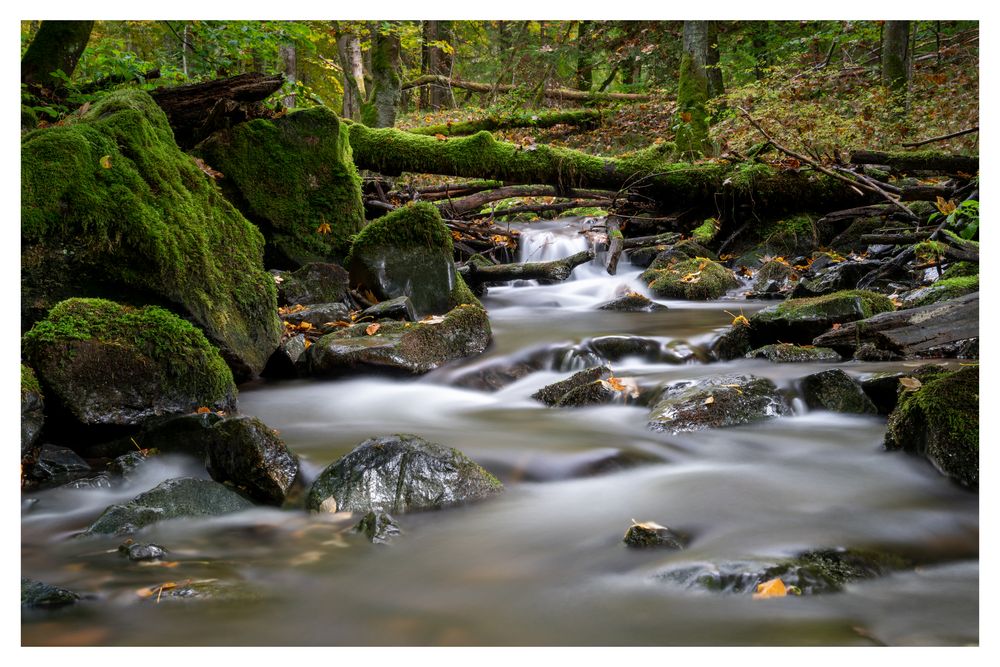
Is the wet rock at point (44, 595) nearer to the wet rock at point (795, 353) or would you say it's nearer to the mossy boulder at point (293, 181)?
the wet rock at point (795, 353)

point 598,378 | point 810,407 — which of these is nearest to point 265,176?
point 598,378

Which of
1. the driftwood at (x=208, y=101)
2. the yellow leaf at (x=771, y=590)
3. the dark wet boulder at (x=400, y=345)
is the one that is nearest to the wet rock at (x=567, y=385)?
the dark wet boulder at (x=400, y=345)

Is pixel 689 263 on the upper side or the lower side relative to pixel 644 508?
upper

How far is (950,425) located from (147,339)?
13.4ft

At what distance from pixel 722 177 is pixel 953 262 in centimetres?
429

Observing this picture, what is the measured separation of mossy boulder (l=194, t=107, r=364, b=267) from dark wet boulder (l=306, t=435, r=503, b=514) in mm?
4757

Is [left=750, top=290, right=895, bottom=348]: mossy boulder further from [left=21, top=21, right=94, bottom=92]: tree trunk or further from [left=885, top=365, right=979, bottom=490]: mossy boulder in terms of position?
[left=21, top=21, right=94, bottom=92]: tree trunk

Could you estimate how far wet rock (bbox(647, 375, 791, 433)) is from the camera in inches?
163

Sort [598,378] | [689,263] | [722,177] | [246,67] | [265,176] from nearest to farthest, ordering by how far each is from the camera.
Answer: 1. [598,378]
2. [265,176]
3. [689,263]
4. [722,177]
5. [246,67]

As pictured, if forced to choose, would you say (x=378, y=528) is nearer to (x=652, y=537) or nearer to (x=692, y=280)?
(x=652, y=537)

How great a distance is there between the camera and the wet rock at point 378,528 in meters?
2.82

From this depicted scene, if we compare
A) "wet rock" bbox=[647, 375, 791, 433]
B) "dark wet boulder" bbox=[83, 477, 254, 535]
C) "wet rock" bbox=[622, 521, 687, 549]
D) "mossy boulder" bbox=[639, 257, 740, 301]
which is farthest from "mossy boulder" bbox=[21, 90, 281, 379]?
"mossy boulder" bbox=[639, 257, 740, 301]

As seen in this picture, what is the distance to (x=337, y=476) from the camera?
3.16 metres
